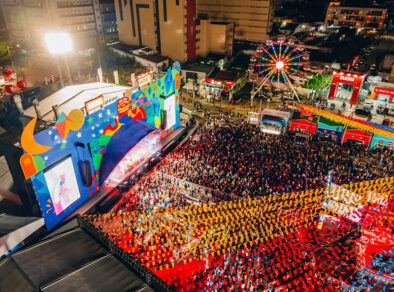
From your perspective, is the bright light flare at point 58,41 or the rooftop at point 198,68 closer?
the bright light flare at point 58,41

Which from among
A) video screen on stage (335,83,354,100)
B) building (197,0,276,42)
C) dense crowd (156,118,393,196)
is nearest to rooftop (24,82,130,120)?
dense crowd (156,118,393,196)

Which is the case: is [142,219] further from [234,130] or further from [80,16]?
[80,16]

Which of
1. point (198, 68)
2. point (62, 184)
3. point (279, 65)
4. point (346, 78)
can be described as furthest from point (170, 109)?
point (346, 78)

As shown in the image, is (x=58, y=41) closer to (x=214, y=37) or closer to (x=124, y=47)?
(x=124, y=47)

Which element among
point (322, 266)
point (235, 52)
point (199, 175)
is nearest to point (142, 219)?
point (199, 175)

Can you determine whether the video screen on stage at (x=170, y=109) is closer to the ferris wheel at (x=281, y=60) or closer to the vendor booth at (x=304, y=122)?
the vendor booth at (x=304, y=122)

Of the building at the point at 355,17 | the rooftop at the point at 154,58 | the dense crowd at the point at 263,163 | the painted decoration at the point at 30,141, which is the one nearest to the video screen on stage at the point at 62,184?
the painted decoration at the point at 30,141
